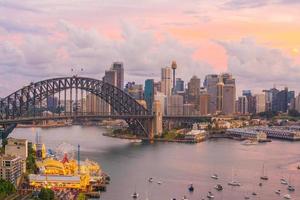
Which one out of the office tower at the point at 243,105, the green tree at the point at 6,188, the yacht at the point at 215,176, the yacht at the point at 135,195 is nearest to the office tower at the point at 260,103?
the office tower at the point at 243,105

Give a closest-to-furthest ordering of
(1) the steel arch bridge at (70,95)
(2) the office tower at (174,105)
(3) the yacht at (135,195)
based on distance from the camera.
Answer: (3) the yacht at (135,195), (1) the steel arch bridge at (70,95), (2) the office tower at (174,105)

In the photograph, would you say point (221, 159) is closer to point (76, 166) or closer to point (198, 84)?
point (76, 166)

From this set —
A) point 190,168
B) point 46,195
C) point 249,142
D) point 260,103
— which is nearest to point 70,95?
point 249,142

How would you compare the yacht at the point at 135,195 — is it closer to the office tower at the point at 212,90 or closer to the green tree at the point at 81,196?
A: the green tree at the point at 81,196

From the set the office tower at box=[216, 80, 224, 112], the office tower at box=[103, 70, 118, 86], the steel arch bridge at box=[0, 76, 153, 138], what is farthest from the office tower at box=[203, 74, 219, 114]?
the steel arch bridge at box=[0, 76, 153, 138]

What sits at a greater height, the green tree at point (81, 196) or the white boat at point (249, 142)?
the white boat at point (249, 142)

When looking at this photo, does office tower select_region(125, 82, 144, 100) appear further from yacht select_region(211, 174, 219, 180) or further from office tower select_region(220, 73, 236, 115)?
yacht select_region(211, 174, 219, 180)
